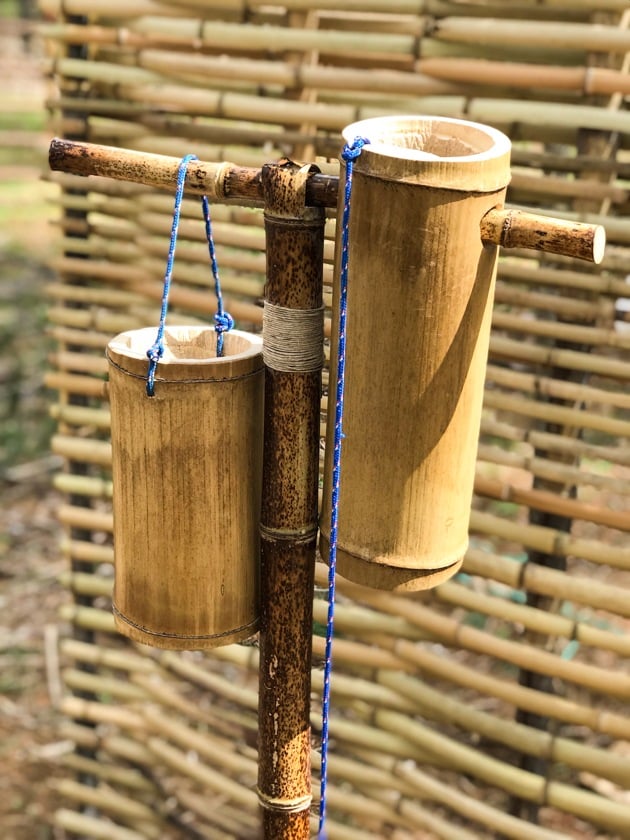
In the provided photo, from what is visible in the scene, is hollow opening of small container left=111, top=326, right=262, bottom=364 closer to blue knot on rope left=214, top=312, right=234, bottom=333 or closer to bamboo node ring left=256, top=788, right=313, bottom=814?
blue knot on rope left=214, top=312, right=234, bottom=333

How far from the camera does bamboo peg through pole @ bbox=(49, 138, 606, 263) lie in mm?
848

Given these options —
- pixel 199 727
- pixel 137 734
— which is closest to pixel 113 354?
pixel 137 734

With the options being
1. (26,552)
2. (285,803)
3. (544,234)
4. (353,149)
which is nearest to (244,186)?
(353,149)

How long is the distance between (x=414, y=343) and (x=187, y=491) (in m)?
0.28

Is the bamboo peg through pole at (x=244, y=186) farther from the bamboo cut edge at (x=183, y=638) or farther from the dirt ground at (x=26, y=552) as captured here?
the dirt ground at (x=26, y=552)

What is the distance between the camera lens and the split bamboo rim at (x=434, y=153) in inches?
33.5

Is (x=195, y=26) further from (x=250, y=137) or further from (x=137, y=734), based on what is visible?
(x=137, y=734)

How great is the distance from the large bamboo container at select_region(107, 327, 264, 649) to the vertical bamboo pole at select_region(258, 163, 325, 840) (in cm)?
2

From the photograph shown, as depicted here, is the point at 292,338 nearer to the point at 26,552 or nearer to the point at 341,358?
the point at 341,358

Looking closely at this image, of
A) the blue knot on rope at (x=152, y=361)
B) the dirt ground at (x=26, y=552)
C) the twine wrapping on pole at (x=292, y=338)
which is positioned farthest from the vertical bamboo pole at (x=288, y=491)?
the dirt ground at (x=26, y=552)

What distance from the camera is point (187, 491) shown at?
3.29 feet

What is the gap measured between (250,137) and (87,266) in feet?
1.54

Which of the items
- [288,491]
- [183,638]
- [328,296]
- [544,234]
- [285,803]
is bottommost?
[285,803]

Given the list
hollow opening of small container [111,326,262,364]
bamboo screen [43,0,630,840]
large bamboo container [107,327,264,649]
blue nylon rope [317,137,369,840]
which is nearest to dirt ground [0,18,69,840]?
bamboo screen [43,0,630,840]
